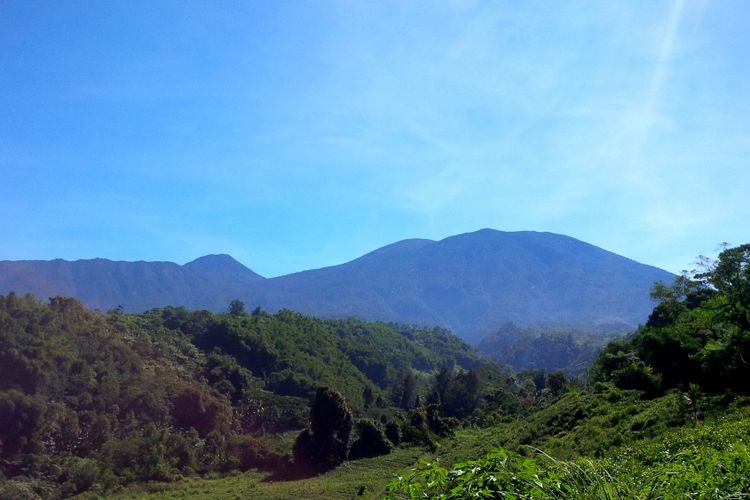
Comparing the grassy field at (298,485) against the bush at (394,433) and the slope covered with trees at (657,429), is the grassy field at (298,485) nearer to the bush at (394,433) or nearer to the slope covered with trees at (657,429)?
the bush at (394,433)

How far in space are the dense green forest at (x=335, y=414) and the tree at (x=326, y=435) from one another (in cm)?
7

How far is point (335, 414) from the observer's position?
84.5 ft

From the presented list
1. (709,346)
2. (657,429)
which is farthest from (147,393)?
(709,346)

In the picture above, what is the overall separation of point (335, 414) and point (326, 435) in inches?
41.6

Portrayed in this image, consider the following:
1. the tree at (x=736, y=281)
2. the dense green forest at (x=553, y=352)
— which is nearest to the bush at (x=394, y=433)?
the tree at (x=736, y=281)

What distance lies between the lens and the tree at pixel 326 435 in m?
25.1

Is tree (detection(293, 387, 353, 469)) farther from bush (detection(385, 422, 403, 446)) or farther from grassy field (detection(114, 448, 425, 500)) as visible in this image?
bush (detection(385, 422, 403, 446))

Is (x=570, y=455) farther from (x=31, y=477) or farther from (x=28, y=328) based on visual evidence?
(x=28, y=328)

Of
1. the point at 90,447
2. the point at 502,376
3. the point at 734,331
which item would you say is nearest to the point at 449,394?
the point at 502,376

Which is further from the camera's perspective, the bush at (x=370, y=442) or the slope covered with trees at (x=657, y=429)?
the bush at (x=370, y=442)

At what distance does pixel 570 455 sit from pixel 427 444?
17.0 m

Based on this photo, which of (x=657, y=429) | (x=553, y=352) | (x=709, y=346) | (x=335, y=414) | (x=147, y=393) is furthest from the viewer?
(x=553, y=352)

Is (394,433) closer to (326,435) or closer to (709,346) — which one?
(326,435)

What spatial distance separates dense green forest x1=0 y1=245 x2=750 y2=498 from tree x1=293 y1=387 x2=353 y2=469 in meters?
0.07
